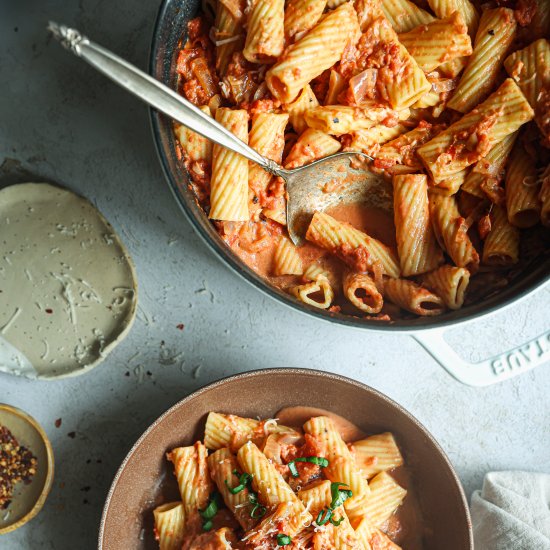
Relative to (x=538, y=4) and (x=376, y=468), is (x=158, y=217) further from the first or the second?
(x=538, y=4)

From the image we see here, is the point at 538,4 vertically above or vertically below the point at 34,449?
above

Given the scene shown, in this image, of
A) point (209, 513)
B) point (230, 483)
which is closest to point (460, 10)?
point (230, 483)

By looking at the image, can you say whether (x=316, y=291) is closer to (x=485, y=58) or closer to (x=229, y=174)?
(x=229, y=174)

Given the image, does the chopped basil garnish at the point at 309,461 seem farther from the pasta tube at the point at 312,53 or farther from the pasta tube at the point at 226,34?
the pasta tube at the point at 226,34

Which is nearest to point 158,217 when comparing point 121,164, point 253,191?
point 121,164

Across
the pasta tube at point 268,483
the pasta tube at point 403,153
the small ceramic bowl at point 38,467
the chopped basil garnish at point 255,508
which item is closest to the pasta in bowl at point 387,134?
the pasta tube at point 403,153
